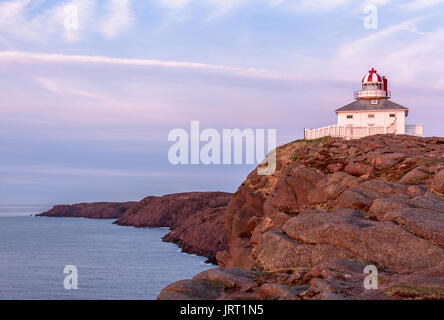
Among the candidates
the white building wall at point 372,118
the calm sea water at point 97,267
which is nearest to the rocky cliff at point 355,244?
the white building wall at point 372,118

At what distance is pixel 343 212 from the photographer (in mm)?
23812

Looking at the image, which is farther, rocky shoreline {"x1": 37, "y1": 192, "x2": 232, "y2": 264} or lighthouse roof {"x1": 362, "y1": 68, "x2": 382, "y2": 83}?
rocky shoreline {"x1": 37, "y1": 192, "x2": 232, "y2": 264}

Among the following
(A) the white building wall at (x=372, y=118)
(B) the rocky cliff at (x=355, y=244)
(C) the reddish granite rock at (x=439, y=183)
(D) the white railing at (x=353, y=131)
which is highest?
(A) the white building wall at (x=372, y=118)

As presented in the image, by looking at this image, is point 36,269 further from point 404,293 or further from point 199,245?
point 404,293

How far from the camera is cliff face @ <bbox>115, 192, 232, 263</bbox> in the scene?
9869 cm

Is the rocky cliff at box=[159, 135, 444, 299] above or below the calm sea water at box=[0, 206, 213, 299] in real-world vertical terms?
above

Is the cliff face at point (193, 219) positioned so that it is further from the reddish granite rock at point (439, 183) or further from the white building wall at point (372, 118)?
the reddish granite rock at point (439, 183)

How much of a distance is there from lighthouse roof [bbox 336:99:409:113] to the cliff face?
133ft

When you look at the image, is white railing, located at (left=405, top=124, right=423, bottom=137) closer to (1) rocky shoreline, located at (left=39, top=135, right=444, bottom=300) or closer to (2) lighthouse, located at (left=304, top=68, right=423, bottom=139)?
(2) lighthouse, located at (left=304, top=68, right=423, bottom=139)

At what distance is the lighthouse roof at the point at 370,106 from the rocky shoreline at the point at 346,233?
1256 centimetres

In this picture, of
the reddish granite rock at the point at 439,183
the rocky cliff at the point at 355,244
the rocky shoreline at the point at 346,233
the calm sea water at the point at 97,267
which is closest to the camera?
the rocky cliff at the point at 355,244

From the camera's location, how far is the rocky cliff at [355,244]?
47.3ft

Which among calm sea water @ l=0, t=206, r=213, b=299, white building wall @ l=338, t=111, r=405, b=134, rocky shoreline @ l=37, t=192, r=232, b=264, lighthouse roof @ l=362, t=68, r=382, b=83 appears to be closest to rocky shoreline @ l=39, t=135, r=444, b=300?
white building wall @ l=338, t=111, r=405, b=134
